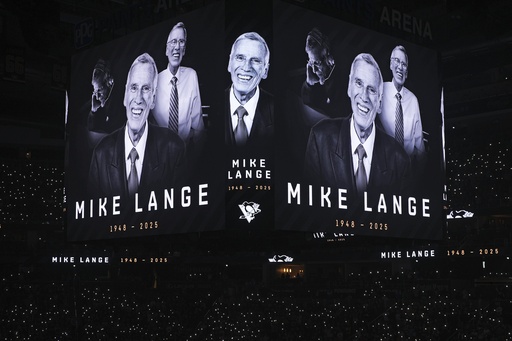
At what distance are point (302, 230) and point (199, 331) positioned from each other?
18.0 meters

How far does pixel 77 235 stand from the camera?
29.1m

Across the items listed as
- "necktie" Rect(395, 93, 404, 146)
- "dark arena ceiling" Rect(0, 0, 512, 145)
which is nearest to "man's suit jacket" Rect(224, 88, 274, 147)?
"dark arena ceiling" Rect(0, 0, 512, 145)

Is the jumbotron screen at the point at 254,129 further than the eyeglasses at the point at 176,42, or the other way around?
the eyeglasses at the point at 176,42

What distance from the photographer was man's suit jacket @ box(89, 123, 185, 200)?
1024 inches

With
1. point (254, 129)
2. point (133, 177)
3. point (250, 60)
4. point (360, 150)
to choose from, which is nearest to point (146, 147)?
point (133, 177)

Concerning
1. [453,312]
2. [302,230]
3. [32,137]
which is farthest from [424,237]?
[32,137]

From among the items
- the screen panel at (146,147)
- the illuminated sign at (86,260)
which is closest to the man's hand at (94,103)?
the screen panel at (146,147)

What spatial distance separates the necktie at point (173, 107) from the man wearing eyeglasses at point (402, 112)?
619cm

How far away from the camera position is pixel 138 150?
2706 centimetres

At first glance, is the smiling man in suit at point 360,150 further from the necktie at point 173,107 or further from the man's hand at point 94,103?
the man's hand at point 94,103

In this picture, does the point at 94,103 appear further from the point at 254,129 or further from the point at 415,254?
the point at 415,254

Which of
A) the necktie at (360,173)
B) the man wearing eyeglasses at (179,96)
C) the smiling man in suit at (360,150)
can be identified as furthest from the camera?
the necktie at (360,173)

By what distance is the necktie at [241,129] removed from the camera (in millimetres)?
24547

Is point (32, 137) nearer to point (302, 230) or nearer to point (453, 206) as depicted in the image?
point (453, 206)
